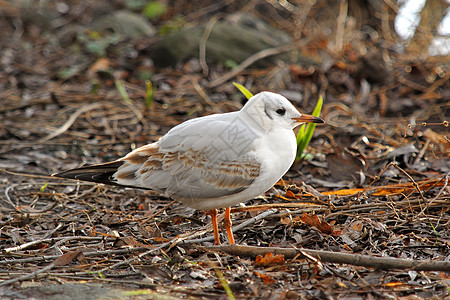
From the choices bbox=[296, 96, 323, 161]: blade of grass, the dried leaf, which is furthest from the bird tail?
bbox=[296, 96, 323, 161]: blade of grass

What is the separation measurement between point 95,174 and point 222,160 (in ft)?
2.88

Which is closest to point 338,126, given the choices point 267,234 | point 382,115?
point 382,115

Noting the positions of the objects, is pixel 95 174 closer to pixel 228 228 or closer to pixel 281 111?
pixel 228 228

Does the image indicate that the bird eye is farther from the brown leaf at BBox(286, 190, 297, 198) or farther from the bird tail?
the bird tail

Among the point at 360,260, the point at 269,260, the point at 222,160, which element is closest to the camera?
the point at 360,260

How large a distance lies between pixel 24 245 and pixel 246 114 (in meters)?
1.66

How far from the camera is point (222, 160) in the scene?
3428 millimetres

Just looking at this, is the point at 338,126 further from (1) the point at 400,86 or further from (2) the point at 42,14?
(2) the point at 42,14

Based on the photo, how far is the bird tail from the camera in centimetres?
358

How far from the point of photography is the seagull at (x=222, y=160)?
3367 mm

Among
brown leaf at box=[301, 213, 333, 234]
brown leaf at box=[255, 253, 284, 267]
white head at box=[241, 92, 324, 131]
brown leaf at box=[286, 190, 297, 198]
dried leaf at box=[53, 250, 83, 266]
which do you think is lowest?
dried leaf at box=[53, 250, 83, 266]

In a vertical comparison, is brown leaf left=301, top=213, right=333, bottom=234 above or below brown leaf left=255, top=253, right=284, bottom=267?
below

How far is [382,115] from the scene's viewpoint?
6363mm

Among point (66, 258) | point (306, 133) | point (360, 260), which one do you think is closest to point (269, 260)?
point (360, 260)
